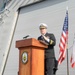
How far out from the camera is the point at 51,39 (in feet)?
16.8

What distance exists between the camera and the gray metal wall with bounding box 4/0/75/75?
738cm

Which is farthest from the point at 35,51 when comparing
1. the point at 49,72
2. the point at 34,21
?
the point at 34,21

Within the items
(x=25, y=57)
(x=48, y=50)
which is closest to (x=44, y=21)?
(x=48, y=50)

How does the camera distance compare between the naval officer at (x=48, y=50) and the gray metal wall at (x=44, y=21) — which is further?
the gray metal wall at (x=44, y=21)

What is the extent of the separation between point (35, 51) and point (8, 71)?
4669 mm

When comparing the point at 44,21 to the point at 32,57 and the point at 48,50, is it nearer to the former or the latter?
the point at 48,50

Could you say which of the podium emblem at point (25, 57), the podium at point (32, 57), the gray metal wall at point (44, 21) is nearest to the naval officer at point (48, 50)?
the podium at point (32, 57)

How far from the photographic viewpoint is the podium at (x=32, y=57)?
4812 mm

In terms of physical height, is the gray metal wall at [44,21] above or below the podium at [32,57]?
above

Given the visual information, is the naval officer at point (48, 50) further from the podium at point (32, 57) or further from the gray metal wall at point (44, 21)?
the gray metal wall at point (44, 21)

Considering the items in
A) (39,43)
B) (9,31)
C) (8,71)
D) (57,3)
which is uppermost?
(57,3)

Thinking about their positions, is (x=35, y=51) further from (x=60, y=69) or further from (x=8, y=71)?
(x=8, y=71)

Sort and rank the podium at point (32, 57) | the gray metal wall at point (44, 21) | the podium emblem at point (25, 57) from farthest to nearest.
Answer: the gray metal wall at point (44, 21), the podium emblem at point (25, 57), the podium at point (32, 57)

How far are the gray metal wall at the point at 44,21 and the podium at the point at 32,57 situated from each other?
2.22 meters
